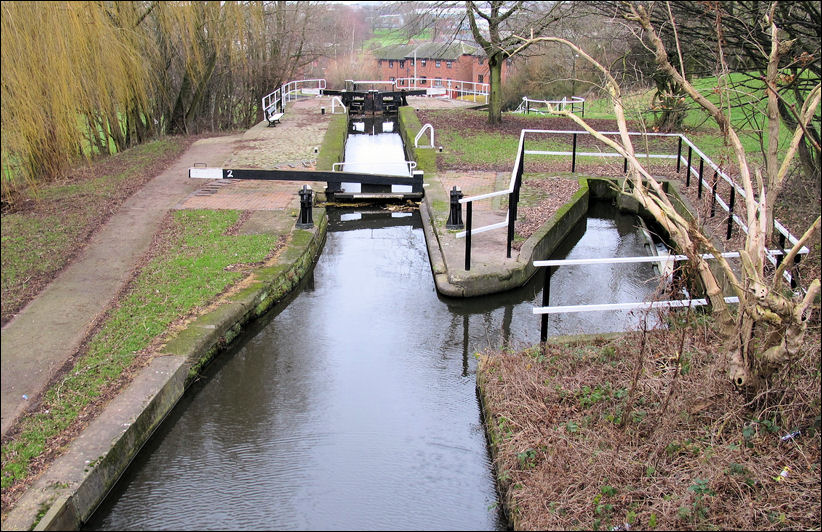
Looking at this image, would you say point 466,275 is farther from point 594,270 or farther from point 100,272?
point 100,272

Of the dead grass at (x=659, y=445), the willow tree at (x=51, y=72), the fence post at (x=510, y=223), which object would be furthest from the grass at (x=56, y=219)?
the fence post at (x=510, y=223)

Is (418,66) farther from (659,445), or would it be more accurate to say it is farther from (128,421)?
(659,445)

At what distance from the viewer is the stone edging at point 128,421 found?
5.59m

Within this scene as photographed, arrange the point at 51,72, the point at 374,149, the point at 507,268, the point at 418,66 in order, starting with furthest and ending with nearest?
the point at 418,66 < the point at 374,149 < the point at 507,268 < the point at 51,72

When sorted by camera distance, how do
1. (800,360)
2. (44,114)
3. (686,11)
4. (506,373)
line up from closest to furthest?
(800,360)
(506,373)
(44,114)
(686,11)

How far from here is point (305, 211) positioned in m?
13.1

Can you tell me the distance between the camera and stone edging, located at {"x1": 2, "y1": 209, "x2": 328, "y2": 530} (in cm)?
559

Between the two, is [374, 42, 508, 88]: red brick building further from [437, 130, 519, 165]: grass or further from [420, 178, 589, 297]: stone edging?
[420, 178, 589, 297]: stone edging

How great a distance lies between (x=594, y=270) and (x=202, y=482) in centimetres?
722

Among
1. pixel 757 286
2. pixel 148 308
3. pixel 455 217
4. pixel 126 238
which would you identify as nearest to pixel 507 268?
pixel 455 217

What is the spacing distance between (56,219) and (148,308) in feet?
14.0

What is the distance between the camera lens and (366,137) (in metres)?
27.9

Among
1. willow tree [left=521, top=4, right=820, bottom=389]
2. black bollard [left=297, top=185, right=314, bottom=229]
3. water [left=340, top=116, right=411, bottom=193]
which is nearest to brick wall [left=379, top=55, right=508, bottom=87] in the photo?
water [left=340, top=116, right=411, bottom=193]

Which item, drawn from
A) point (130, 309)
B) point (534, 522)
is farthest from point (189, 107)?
Result: point (534, 522)
